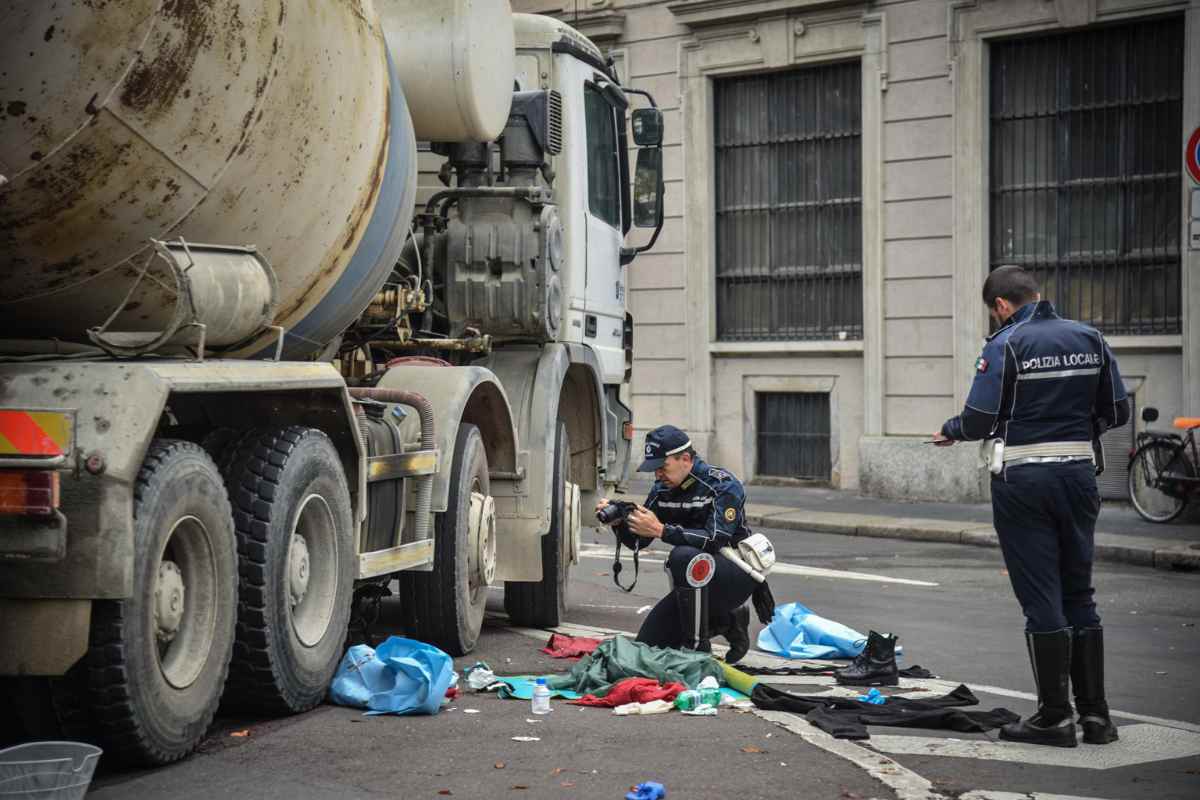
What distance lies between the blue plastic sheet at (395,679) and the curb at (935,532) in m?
7.34

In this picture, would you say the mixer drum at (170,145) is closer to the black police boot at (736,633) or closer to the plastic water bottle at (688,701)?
the plastic water bottle at (688,701)

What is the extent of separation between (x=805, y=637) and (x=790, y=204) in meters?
10.5

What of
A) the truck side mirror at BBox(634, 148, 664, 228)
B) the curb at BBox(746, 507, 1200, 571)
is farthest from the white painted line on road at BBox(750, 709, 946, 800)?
Answer: the curb at BBox(746, 507, 1200, 571)

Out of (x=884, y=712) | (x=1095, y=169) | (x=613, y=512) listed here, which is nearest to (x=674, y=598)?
(x=613, y=512)

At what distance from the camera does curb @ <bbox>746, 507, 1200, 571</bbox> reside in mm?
12734

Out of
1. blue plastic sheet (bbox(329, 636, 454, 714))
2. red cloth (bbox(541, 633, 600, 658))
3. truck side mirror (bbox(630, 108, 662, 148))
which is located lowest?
red cloth (bbox(541, 633, 600, 658))

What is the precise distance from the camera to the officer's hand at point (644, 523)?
796 centimetres

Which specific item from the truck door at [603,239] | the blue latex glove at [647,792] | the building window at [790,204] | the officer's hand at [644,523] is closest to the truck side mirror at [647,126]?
the truck door at [603,239]

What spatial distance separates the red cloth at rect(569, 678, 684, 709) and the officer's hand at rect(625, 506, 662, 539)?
113 centimetres

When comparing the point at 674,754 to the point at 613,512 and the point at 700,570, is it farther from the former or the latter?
the point at 613,512

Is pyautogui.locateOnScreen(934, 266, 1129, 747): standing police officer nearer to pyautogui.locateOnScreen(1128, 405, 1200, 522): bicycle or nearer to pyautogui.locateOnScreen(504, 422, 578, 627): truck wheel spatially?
pyautogui.locateOnScreen(504, 422, 578, 627): truck wheel

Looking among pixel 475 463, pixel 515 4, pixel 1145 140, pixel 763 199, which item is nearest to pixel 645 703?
pixel 475 463

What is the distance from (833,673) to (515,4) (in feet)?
46.6

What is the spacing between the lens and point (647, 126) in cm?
1058
